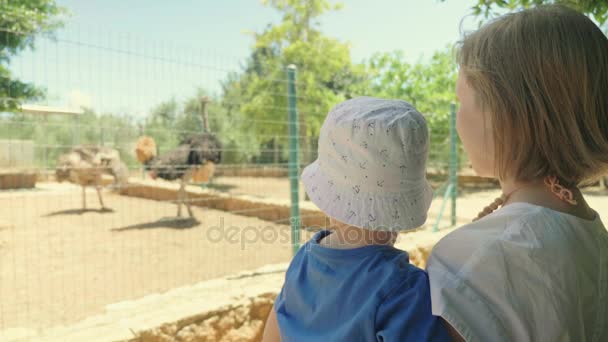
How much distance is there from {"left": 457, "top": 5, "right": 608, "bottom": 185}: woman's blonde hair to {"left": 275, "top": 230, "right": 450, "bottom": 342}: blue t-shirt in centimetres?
30

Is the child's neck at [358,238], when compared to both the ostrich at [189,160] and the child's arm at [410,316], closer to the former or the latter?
the child's arm at [410,316]

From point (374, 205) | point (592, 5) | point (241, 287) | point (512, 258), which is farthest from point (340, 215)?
point (241, 287)

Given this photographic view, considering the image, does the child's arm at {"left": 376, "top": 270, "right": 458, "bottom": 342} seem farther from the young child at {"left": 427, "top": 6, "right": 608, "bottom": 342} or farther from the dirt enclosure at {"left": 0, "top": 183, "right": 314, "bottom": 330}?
the dirt enclosure at {"left": 0, "top": 183, "right": 314, "bottom": 330}

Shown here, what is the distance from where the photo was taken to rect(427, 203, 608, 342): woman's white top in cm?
71

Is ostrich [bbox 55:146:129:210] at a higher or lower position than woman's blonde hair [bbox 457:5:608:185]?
lower

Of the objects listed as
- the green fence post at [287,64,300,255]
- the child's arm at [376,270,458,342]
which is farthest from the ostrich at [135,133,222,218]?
the child's arm at [376,270,458,342]

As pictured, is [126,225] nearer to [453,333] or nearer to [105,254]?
[105,254]

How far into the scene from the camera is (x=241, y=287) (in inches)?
126

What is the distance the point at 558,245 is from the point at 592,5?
196cm

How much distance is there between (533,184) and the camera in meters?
0.84

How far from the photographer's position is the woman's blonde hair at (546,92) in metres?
0.78

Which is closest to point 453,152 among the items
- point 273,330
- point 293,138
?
point 293,138

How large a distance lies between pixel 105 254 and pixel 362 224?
593 cm

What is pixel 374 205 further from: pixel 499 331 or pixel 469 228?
pixel 499 331
